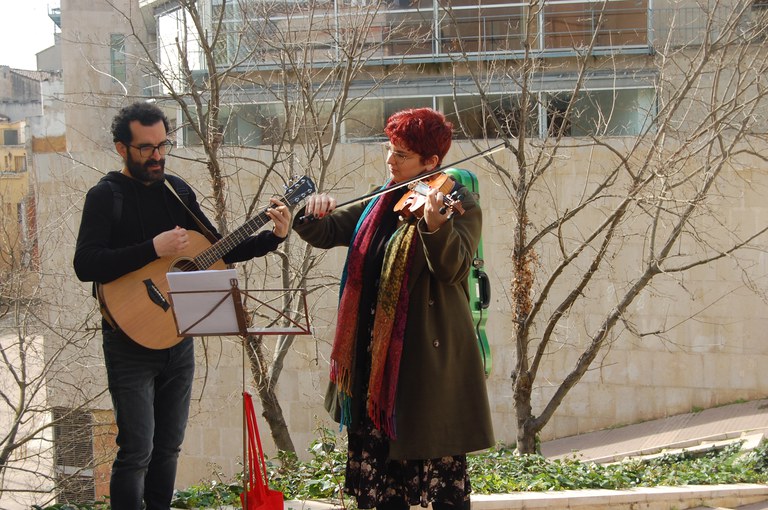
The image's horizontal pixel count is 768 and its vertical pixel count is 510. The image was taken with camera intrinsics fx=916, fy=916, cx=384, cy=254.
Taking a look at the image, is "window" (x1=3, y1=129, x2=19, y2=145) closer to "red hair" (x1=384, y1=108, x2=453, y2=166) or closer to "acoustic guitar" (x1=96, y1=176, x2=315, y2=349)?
"acoustic guitar" (x1=96, y1=176, x2=315, y2=349)

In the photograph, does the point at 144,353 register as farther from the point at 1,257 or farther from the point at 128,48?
the point at 128,48

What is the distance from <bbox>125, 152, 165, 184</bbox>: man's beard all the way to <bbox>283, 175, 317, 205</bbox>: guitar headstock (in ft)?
1.63

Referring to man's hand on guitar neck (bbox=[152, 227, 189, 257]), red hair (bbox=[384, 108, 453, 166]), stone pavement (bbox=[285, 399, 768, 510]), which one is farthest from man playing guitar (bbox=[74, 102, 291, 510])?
stone pavement (bbox=[285, 399, 768, 510])

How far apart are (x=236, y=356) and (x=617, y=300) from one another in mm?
4258

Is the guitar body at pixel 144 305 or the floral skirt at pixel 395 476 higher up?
the guitar body at pixel 144 305

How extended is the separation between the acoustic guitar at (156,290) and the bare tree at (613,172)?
3.39m

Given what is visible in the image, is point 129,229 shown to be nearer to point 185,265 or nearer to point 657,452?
point 185,265

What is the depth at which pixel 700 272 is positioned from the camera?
397 inches

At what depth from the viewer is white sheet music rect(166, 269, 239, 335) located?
10.1 feet

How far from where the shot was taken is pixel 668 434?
9.64 meters

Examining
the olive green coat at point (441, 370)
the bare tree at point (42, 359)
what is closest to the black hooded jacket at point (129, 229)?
the olive green coat at point (441, 370)

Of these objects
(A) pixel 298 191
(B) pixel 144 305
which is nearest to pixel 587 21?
(A) pixel 298 191

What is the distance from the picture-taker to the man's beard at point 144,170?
11.5 feet

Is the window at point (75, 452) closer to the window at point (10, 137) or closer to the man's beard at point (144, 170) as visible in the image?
the man's beard at point (144, 170)
